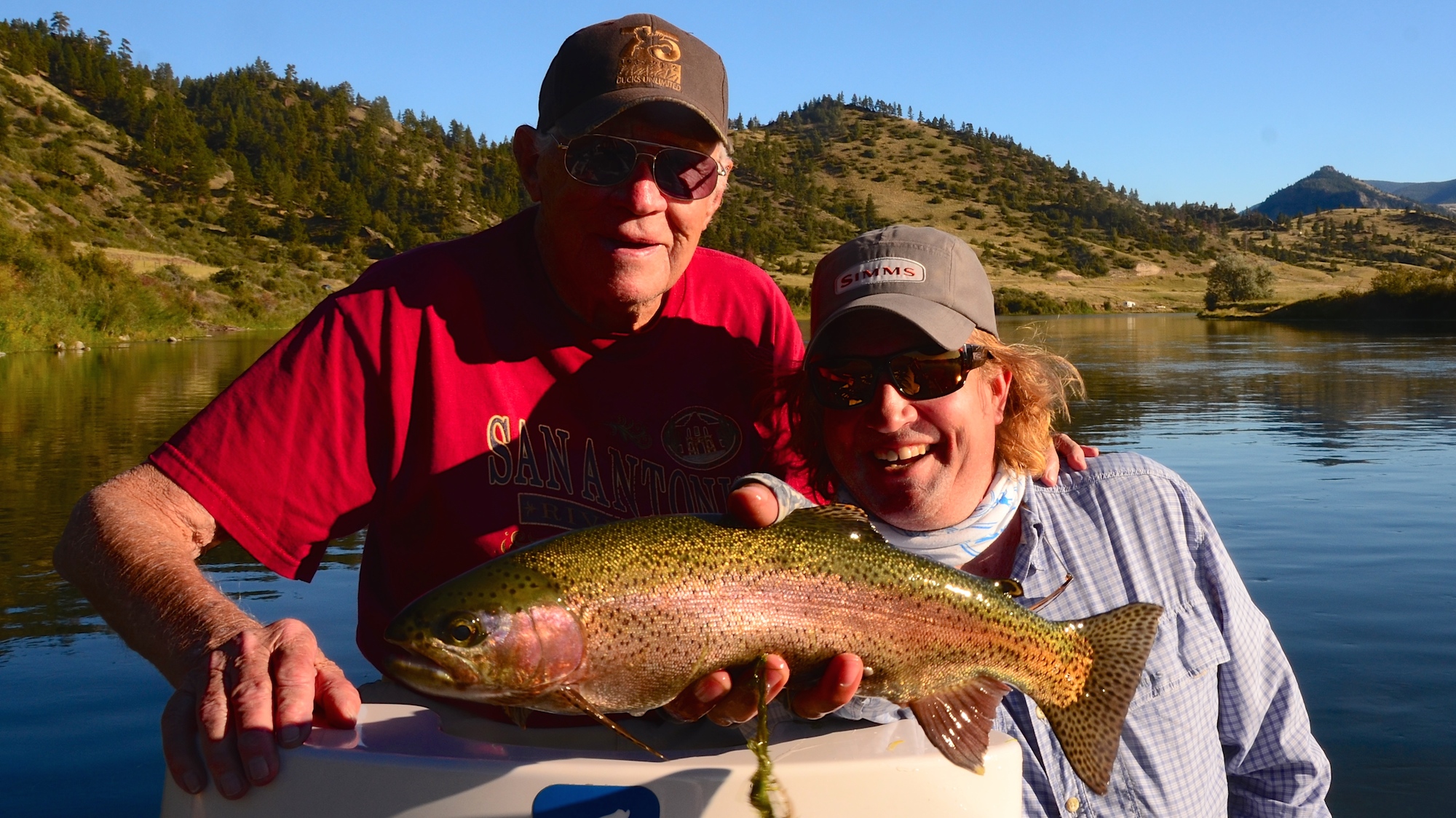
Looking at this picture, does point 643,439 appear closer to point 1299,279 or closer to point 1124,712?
point 1124,712

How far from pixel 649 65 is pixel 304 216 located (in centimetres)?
12501

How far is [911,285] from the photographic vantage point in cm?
360

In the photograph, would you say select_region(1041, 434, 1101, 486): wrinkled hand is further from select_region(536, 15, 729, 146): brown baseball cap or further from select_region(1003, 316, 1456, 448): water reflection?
select_region(1003, 316, 1456, 448): water reflection

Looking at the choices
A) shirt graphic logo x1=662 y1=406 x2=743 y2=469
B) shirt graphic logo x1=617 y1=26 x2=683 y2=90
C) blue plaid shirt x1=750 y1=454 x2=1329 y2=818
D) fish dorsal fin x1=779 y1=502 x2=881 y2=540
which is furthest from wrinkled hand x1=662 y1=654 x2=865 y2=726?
shirt graphic logo x1=617 y1=26 x2=683 y2=90

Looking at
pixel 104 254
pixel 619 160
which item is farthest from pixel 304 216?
pixel 619 160

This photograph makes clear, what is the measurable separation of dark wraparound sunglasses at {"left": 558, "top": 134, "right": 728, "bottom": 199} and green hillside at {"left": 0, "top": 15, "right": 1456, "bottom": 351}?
143 ft

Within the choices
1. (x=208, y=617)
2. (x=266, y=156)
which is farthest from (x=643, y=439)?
(x=266, y=156)

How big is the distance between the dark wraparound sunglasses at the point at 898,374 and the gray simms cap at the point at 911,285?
2.4 inches

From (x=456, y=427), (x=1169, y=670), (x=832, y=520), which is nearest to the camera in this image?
(x=832, y=520)

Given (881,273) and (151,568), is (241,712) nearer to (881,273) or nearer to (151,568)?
(151,568)

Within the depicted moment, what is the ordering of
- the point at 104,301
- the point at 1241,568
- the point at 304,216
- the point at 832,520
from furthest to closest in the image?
A: the point at 304,216 < the point at 104,301 < the point at 1241,568 < the point at 832,520

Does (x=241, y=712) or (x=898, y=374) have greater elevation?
(x=898, y=374)

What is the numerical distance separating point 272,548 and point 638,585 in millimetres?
1570

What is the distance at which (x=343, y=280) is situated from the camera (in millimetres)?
88812
